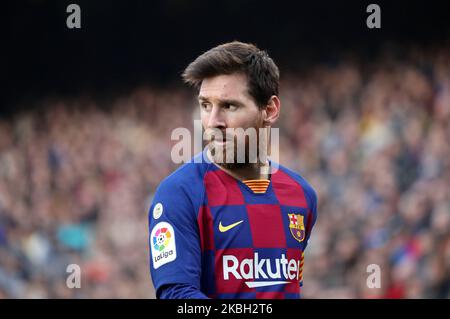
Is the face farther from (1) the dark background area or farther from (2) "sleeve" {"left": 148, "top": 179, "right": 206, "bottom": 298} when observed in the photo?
(1) the dark background area

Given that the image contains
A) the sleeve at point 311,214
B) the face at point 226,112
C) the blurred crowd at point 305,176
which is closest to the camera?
the face at point 226,112

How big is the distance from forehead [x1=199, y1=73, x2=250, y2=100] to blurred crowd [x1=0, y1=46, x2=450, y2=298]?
514cm

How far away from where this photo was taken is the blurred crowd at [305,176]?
812cm

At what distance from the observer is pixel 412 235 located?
791cm

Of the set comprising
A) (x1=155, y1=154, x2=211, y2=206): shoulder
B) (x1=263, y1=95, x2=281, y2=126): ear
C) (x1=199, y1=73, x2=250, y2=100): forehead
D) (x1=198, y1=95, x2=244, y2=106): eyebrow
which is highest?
(x1=199, y1=73, x2=250, y2=100): forehead

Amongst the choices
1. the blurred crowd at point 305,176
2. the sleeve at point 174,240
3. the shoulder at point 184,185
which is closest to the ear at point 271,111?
the shoulder at point 184,185

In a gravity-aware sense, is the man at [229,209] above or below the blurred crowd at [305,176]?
above

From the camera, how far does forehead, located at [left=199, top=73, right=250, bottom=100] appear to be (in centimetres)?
310

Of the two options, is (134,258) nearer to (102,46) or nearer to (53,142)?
(53,142)

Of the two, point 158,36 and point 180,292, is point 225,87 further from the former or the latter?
point 158,36

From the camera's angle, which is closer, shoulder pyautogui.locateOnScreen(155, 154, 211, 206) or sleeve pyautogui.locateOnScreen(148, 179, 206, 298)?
sleeve pyautogui.locateOnScreen(148, 179, 206, 298)

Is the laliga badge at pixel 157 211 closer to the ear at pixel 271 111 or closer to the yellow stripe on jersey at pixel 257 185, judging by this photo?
the yellow stripe on jersey at pixel 257 185

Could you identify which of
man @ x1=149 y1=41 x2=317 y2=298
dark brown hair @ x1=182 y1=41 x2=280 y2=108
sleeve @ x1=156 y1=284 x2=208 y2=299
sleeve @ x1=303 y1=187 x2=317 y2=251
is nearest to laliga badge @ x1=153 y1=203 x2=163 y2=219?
man @ x1=149 y1=41 x2=317 y2=298

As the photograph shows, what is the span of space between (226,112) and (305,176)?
6.02m
